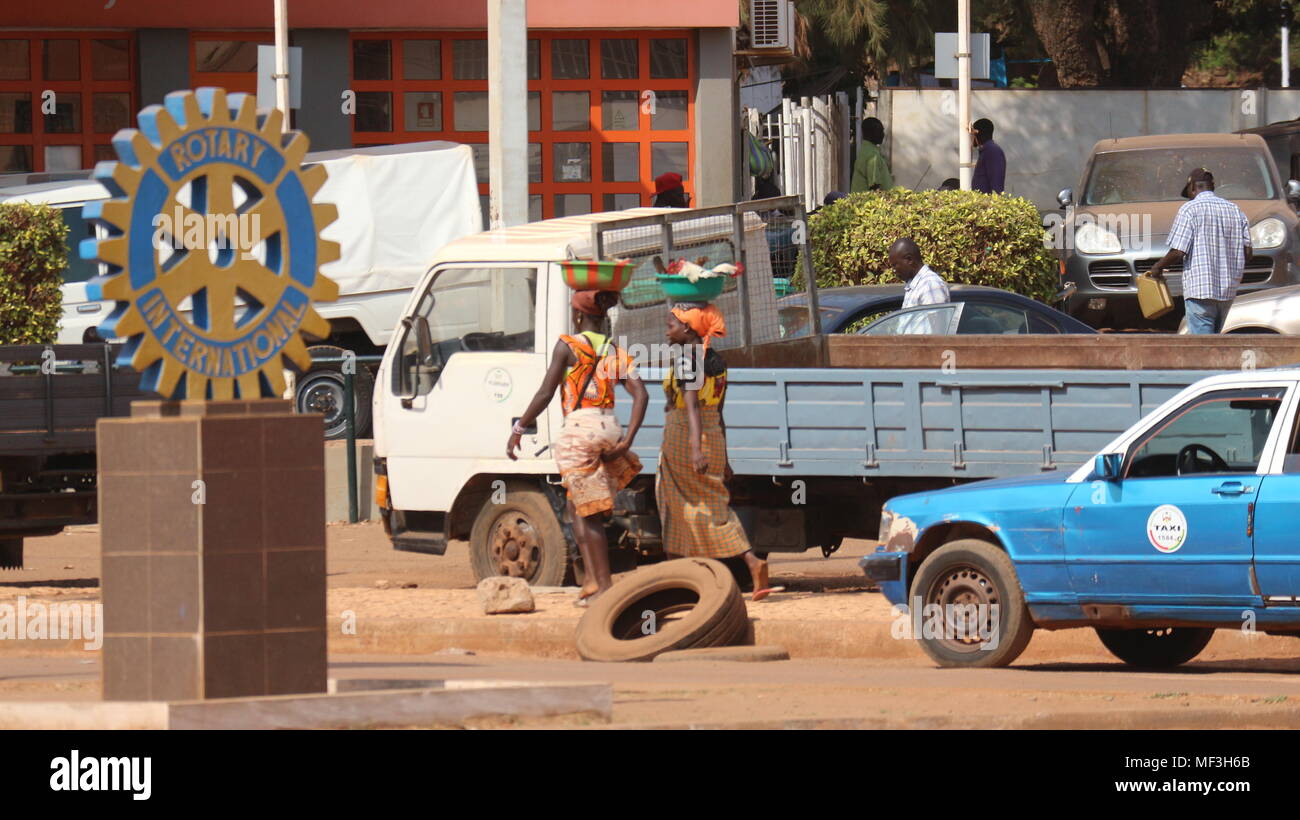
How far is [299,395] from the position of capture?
61.7 feet

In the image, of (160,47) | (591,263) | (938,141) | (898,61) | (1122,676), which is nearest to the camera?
(1122,676)

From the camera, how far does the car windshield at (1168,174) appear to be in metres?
21.4

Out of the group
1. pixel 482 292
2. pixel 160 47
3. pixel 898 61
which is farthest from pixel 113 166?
pixel 898 61

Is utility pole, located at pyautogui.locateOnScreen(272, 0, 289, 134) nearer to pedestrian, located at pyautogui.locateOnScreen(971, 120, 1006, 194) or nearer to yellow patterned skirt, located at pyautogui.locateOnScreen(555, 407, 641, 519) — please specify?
pedestrian, located at pyautogui.locateOnScreen(971, 120, 1006, 194)

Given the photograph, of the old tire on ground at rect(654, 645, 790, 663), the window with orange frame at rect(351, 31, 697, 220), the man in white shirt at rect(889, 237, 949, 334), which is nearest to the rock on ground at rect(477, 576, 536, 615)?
the old tire on ground at rect(654, 645, 790, 663)

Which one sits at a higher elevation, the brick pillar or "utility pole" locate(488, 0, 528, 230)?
"utility pole" locate(488, 0, 528, 230)

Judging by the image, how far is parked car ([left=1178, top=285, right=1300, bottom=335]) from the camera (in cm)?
1616

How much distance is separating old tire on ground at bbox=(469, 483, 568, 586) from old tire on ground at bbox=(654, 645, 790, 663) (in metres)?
2.15

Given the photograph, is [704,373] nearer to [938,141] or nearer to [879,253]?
[879,253]

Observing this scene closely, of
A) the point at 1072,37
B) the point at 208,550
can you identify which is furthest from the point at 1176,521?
the point at 1072,37

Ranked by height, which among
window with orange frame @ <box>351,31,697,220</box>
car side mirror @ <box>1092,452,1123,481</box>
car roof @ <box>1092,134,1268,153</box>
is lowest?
car side mirror @ <box>1092,452,1123,481</box>

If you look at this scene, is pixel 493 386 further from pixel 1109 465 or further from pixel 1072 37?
pixel 1072 37

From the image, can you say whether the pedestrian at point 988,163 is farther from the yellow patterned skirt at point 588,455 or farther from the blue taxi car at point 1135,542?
the blue taxi car at point 1135,542
